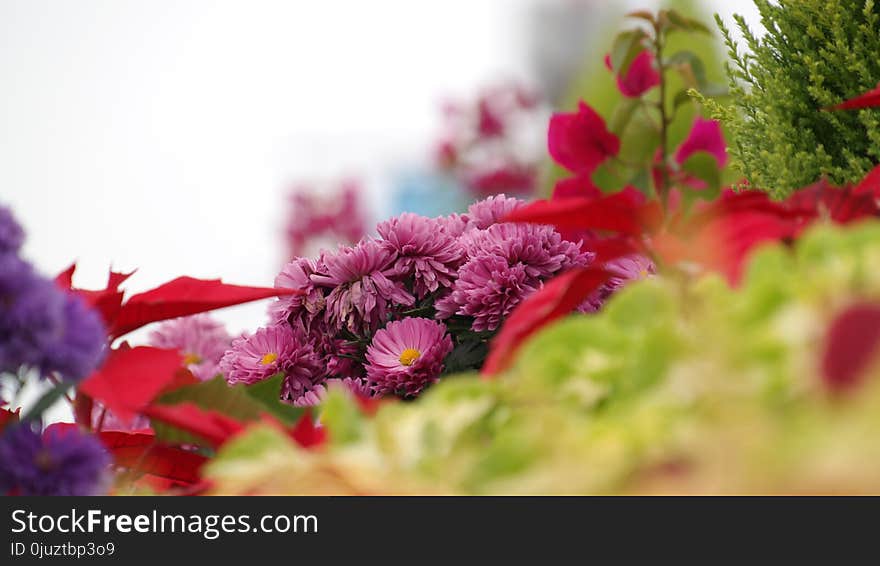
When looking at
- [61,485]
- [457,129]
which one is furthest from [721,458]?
[457,129]

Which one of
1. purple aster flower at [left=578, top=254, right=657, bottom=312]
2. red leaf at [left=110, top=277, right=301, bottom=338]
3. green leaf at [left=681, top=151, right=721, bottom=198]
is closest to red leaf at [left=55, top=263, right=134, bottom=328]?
red leaf at [left=110, top=277, right=301, bottom=338]

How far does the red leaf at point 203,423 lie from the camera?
49 centimetres

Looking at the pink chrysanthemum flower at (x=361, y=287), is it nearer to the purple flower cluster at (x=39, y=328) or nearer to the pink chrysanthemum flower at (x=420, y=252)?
the pink chrysanthemum flower at (x=420, y=252)

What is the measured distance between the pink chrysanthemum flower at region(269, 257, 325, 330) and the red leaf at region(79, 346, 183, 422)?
30 cm

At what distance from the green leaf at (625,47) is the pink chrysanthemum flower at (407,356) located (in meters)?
0.27

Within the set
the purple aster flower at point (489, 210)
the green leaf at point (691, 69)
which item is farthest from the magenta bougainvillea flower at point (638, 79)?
the purple aster flower at point (489, 210)

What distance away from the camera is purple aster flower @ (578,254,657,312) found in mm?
833

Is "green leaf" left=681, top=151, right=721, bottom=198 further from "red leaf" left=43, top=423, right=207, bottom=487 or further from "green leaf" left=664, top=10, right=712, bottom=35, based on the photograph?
"red leaf" left=43, top=423, right=207, bottom=487

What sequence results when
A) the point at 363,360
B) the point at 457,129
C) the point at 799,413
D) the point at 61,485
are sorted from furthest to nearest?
the point at 457,129 < the point at 363,360 < the point at 61,485 < the point at 799,413
